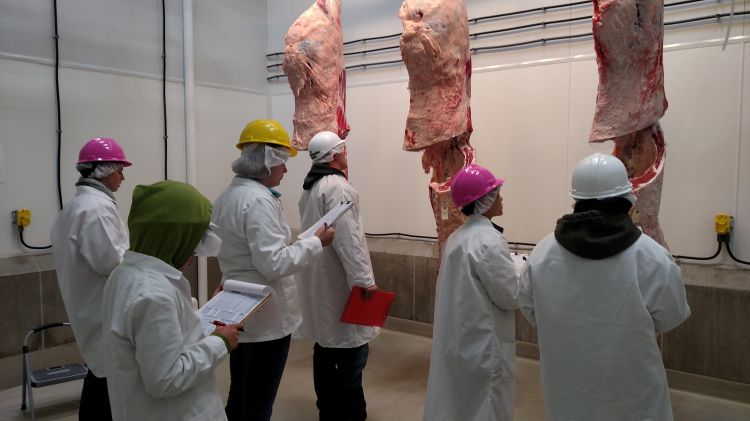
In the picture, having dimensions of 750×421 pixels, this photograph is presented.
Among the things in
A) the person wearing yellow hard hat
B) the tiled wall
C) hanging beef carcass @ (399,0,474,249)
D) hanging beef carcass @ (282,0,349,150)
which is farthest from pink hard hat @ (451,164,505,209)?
the tiled wall

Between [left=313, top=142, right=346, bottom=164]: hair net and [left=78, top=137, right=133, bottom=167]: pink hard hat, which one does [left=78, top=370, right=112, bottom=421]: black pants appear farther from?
[left=313, top=142, right=346, bottom=164]: hair net

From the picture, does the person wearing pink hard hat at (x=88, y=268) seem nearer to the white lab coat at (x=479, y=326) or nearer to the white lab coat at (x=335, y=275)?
the white lab coat at (x=335, y=275)

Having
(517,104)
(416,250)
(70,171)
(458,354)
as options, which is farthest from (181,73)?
(458,354)

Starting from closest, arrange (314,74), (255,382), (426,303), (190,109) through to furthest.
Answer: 1. (255,382)
2. (314,74)
3. (426,303)
4. (190,109)

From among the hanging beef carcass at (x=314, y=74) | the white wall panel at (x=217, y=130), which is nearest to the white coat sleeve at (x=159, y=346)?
the hanging beef carcass at (x=314, y=74)

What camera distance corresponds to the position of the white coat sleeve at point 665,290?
1719mm

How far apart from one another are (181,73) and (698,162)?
4.11 meters

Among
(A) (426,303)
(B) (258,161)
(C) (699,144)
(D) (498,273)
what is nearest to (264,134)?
(B) (258,161)

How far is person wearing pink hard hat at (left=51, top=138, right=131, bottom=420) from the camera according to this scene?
2426 mm

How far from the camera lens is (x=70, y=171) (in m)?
4.55

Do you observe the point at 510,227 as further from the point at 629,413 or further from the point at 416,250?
the point at 629,413

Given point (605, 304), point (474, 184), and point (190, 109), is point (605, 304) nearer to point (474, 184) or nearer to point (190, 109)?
point (474, 184)

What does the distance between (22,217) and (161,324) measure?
3409 millimetres

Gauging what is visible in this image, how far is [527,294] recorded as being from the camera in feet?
6.54
